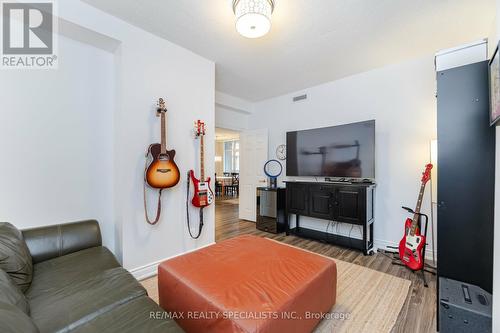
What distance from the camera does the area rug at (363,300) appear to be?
163cm

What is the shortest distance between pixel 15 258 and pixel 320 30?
3283 millimetres

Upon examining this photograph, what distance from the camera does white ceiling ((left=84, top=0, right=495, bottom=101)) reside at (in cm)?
196

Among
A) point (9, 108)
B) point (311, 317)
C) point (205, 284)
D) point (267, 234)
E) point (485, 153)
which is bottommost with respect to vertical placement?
point (267, 234)

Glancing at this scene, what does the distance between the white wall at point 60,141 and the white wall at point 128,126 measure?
1cm

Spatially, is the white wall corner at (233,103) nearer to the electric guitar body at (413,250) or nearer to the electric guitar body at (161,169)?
the electric guitar body at (161,169)

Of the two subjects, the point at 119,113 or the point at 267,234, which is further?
the point at 267,234

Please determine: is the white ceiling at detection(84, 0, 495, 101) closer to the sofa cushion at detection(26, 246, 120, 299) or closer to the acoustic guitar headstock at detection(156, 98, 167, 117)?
the acoustic guitar headstock at detection(156, 98, 167, 117)

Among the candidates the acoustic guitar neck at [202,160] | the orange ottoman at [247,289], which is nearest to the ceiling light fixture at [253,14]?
the acoustic guitar neck at [202,160]

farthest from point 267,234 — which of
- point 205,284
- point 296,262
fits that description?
point 205,284

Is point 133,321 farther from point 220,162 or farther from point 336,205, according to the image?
point 220,162

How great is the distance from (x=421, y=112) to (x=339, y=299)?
104 inches

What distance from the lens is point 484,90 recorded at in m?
1.44

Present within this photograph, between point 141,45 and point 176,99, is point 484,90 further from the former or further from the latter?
point 141,45

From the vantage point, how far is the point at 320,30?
90.4 inches
